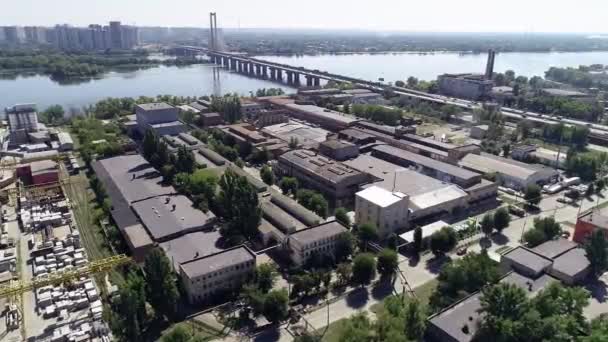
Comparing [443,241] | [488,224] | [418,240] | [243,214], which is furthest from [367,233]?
[488,224]

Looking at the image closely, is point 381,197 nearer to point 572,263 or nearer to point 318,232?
point 318,232

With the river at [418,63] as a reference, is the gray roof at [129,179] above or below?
below

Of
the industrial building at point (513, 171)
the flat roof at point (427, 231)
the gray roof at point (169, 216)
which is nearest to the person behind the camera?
the gray roof at point (169, 216)

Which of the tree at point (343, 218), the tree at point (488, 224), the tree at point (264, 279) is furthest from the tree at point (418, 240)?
the tree at point (264, 279)

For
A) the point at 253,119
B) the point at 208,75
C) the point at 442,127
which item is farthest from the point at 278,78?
the point at 442,127

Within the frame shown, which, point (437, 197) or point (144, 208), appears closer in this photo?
point (144, 208)

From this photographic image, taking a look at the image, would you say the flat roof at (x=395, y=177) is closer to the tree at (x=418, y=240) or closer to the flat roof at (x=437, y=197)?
the flat roof at (x=437, y=197)
